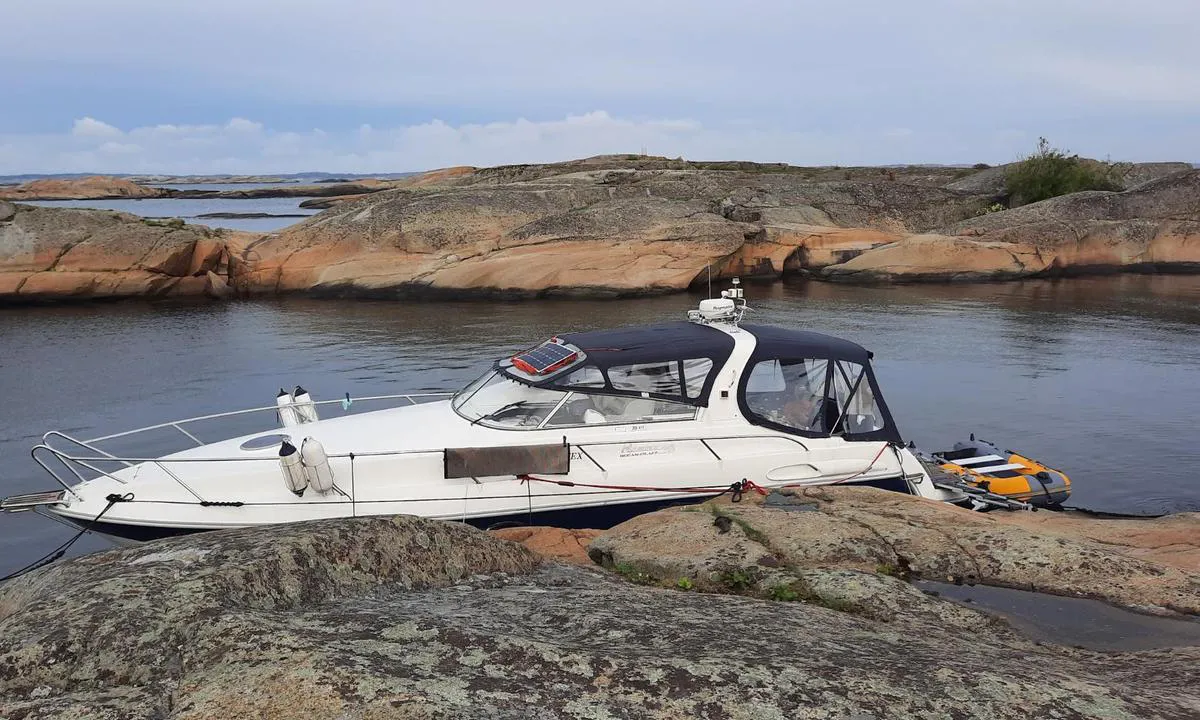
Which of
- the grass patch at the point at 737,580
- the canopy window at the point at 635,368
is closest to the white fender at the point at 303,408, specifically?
the canopy window at the point at 635,368

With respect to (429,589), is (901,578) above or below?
below

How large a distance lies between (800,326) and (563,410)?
18.0 m

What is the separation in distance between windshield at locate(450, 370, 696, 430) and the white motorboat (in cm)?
2

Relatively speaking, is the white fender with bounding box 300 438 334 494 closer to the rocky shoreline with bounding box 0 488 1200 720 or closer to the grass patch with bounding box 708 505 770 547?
the rocky shoreline with bounding box 0 488 1200 720

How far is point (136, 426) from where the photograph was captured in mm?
16453

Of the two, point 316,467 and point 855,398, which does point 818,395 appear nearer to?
point 855,398

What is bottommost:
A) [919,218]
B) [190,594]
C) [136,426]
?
[136,426]

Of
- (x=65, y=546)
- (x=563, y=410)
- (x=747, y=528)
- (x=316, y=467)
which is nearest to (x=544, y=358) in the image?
(x=563, y=410)

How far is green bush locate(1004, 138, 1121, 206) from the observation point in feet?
156

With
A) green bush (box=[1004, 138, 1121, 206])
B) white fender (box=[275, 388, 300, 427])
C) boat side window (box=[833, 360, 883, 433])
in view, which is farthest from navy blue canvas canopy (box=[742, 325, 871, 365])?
green bush (box=[1004, 138, 1121, 206])

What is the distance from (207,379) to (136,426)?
437 centimetres

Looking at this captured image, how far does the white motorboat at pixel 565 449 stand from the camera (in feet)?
31.0

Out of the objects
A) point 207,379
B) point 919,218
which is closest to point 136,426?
point 207,379

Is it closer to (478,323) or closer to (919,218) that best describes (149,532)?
(478,323)
